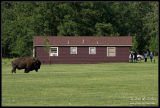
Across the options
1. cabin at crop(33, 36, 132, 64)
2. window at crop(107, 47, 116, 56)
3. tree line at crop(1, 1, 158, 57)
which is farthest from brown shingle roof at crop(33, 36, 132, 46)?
tree line at crop(1, 1, 158, 57)

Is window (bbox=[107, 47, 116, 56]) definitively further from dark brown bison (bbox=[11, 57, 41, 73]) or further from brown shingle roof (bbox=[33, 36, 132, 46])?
dark brown bison (bbox=[11, 57, 41, 73])

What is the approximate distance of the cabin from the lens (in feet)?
233

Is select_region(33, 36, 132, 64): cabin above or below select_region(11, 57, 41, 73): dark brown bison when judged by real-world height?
above

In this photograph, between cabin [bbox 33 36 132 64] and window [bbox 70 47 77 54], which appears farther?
window [bbox 70 47 77 54]

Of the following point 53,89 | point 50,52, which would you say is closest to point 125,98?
point 53,89

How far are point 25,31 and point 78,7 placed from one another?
419 inches

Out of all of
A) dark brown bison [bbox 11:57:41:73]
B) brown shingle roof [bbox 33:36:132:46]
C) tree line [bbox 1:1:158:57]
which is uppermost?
tree line [bbox 1:1:158:57]

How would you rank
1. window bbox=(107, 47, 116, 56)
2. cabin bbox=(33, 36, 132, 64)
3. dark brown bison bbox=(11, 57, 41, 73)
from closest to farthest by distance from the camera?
dark brown bison bbox=(11, 57, 41, 73)
cabin bbox=(33, 36, 132, 64)
window bbox=(107, 47, 116, 56)

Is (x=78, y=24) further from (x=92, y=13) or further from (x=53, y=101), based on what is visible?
(x=53, y=101)

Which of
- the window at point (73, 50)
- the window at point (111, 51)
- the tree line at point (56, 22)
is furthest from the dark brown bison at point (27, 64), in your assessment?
the tree line at point (56, 22)

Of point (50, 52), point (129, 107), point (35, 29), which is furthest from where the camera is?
point (35, 29)

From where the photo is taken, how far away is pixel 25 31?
94.1m

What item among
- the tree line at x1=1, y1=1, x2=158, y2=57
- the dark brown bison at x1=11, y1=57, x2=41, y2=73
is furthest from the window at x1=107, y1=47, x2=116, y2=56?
the dark brown bison at x1=11, y1=57, x2=41, y2=73

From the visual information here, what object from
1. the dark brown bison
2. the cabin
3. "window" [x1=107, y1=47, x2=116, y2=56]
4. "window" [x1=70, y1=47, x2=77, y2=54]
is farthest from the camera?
"window" [x1=107, y1=47, x2=116, y2=56]
